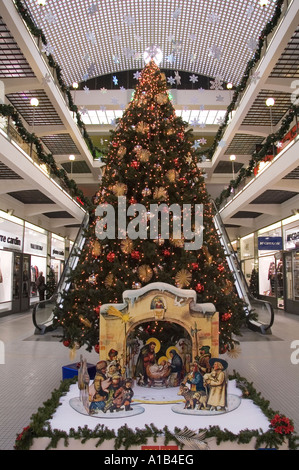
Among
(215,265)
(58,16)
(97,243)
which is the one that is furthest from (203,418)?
(58,16)

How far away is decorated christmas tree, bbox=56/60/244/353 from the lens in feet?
16.0

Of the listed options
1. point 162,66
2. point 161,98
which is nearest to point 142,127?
point 161,98

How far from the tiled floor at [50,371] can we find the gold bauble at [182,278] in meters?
1.84

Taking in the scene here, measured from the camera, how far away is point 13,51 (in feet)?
38.4

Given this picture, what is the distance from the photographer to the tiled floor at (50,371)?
4567mm

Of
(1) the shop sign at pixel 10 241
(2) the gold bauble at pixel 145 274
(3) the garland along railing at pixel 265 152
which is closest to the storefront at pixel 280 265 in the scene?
(3) the garland along railing at pixel 265 152

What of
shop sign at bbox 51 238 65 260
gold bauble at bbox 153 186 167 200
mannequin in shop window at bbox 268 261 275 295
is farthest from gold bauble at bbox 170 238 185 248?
shop sign at bbox 51 238 65 260

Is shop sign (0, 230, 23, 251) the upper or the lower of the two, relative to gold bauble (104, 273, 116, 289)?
upper

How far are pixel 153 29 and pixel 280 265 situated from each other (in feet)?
61.0

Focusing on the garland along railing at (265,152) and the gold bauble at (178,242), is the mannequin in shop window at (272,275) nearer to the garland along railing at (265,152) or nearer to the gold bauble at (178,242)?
the garland along railing at (265,152)

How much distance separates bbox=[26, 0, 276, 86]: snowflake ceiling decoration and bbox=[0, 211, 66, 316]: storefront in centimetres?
1411

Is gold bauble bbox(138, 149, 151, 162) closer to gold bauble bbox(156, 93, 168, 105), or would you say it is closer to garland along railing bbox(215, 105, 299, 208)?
gold bauble bbox(156, 93, 168, 105)

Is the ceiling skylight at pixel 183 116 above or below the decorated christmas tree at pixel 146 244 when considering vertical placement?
above

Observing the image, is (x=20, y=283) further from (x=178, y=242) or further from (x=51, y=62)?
(x=178, y=242)
